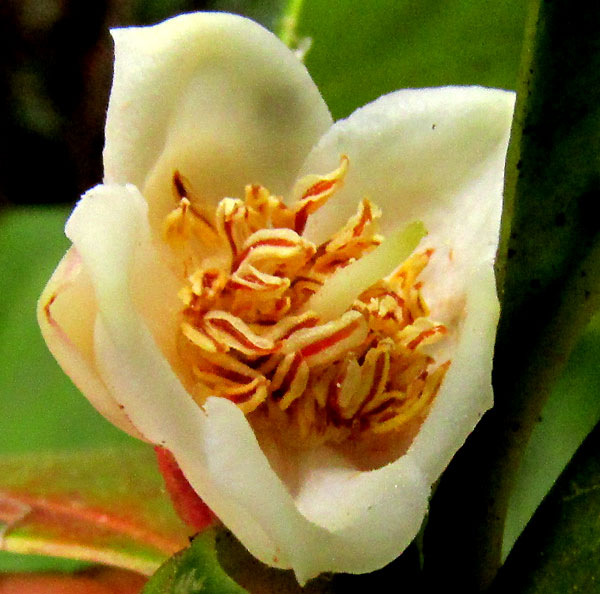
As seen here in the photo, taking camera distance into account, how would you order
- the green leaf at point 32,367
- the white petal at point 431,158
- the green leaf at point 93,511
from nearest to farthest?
1. the white petal at point 431,158
2. the green leaf at point 93,511
3. the green leaf at point 32,367

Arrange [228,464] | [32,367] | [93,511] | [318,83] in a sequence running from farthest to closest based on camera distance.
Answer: [32,367]
[318,83]
[93,511]
[228,464]

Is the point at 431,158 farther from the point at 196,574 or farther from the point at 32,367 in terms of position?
the point at 32,367

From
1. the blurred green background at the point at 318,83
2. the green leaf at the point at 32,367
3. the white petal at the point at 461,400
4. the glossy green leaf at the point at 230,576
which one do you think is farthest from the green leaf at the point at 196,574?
the green leaf at the point at 32,367

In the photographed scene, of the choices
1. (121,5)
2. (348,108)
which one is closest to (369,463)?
(348,108)

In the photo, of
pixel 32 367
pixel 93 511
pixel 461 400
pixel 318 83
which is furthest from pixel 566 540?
pixel 32 367

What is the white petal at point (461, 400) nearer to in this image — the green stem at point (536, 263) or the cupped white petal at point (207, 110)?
the green stem at point (536, 263)
